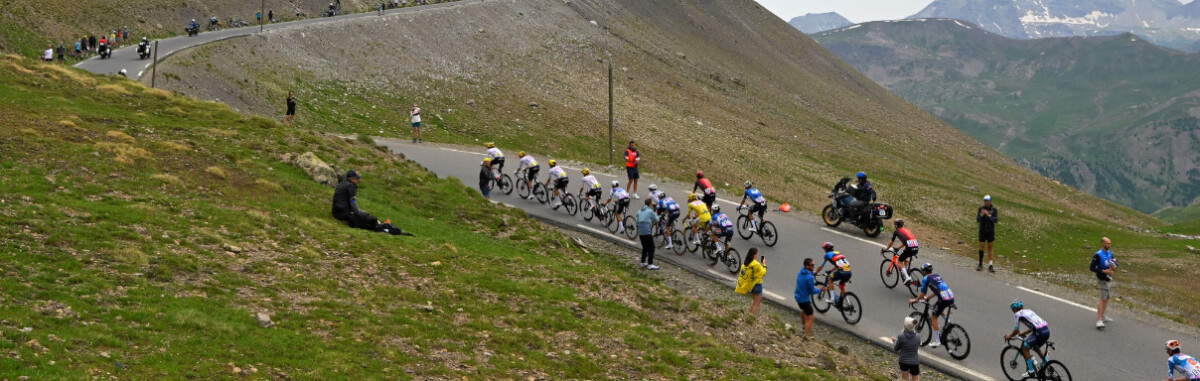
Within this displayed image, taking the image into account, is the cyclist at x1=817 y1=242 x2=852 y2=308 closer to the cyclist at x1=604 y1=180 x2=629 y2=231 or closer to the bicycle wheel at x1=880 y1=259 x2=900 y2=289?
the bicycle wheel at x1=880 y1=259 x2=900 y2=289

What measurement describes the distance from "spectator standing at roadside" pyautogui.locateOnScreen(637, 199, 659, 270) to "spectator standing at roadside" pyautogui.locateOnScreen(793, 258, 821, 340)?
5.53m

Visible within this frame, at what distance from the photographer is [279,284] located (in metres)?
16.4

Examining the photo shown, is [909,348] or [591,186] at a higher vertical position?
[591,186]

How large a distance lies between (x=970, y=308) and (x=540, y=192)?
1565 cm

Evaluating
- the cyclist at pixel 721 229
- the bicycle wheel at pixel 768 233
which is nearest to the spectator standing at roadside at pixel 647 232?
the cyclist at pixel 721 229

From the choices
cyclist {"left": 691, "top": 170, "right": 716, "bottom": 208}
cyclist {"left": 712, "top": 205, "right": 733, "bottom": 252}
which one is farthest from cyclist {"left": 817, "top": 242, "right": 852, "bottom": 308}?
cyclist {"left": 691, "top": 170, "right": 716, "bottom": 208}

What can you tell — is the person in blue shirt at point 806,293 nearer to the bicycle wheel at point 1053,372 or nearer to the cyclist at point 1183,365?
the bicycle wheel at point 1053,372

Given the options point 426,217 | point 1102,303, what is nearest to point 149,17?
point 426,217

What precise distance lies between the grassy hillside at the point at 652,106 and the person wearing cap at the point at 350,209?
22.1 m

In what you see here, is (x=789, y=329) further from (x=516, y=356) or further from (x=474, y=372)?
(x=474, y=372)

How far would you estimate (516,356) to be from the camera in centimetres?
1530

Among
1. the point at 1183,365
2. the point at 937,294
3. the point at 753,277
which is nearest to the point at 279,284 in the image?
the point at 753,277

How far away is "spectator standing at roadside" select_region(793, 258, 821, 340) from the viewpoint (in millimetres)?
20328

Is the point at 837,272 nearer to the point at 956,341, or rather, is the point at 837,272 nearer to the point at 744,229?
the point at 956,341
